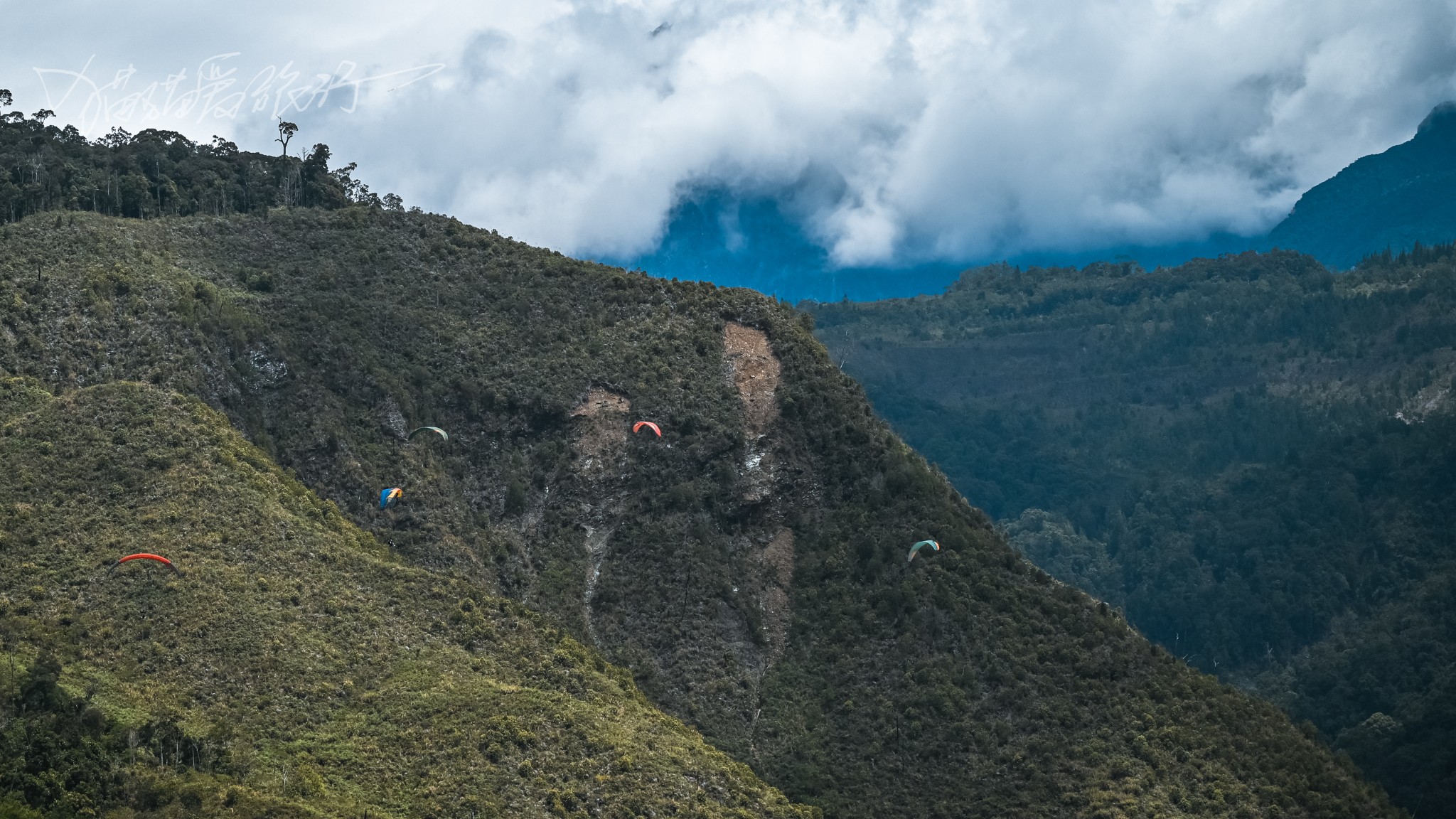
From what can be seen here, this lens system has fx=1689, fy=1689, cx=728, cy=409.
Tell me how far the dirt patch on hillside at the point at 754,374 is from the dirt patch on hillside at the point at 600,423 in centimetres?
632

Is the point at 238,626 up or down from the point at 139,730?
up

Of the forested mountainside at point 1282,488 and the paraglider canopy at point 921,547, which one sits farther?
the forested mountainside at point 1282,488

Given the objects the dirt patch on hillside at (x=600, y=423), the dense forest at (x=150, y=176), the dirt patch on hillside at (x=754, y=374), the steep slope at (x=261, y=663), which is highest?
the dense forest at (x=150, y=176)

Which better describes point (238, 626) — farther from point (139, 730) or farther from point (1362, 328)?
point (1362, 328)

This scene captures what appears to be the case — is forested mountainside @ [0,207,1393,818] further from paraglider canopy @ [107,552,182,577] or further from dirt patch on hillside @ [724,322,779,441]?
paraglider canopy @ [107,552,182,577]

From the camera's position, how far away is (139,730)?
5809cm

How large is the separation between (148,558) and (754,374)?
35.9 meters

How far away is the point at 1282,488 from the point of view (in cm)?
15712

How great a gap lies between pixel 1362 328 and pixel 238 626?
141489 mm

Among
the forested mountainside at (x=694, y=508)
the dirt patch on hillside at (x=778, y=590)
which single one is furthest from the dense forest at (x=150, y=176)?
the dirt patch on hillside at (x=778, y=590)

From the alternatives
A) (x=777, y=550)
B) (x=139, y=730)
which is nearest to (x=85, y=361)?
(x=139, y=730)

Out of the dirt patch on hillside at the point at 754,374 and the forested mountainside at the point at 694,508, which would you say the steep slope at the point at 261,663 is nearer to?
the forested mountainside at the point at 694,508

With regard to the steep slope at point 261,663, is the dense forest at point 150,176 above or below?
above

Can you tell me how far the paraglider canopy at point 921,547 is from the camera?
268 feet
